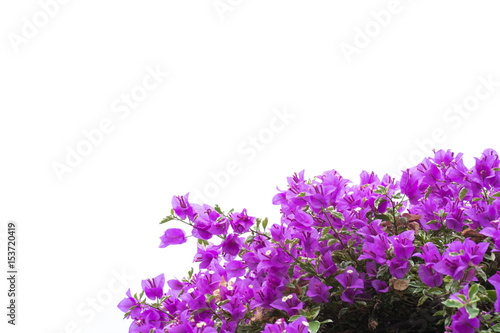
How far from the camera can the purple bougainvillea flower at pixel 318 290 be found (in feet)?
4.76

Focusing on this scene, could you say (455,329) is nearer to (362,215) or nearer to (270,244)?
(362,215)

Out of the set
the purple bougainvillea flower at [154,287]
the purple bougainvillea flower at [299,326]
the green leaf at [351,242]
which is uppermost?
the purple bougainvillea flower at [154,287]

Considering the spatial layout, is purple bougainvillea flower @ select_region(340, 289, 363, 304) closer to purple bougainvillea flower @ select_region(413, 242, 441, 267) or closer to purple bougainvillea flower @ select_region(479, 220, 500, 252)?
purple bougainvillea flower @ select_region(413, 242, 441, 267)

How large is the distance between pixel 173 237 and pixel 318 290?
0.50 m

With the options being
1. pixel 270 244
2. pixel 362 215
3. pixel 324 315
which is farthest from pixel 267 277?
pixel 362 215

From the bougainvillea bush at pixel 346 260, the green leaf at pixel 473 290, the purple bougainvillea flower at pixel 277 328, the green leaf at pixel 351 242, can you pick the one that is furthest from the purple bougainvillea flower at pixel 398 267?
the purple bougainvillea flower at pixel 277 328

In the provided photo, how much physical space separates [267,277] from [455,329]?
53cm

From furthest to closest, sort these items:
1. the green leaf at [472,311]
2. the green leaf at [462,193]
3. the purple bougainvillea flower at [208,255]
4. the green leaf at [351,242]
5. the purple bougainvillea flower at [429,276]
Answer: the purple bougainvillea flower at [208,255]
the green leaf at [462,193]
the green leaf at [351,242]
the purple bougainvillea flower at [429,276]
the green leaf at [472,311]

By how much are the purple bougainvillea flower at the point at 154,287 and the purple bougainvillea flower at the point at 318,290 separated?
1.86 feet

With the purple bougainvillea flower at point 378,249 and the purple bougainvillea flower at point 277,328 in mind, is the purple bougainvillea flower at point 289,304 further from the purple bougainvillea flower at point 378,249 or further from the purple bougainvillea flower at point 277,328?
the purple bougainvillea flower at point 378,249

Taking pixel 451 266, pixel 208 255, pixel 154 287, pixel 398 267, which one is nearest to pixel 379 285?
pixel 398 267

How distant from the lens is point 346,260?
1559 mm

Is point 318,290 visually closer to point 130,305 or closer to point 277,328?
point 277,328

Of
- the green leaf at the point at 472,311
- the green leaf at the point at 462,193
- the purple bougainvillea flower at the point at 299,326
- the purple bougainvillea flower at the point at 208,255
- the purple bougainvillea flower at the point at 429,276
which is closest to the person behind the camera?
the green leaf at the point at 472,311
